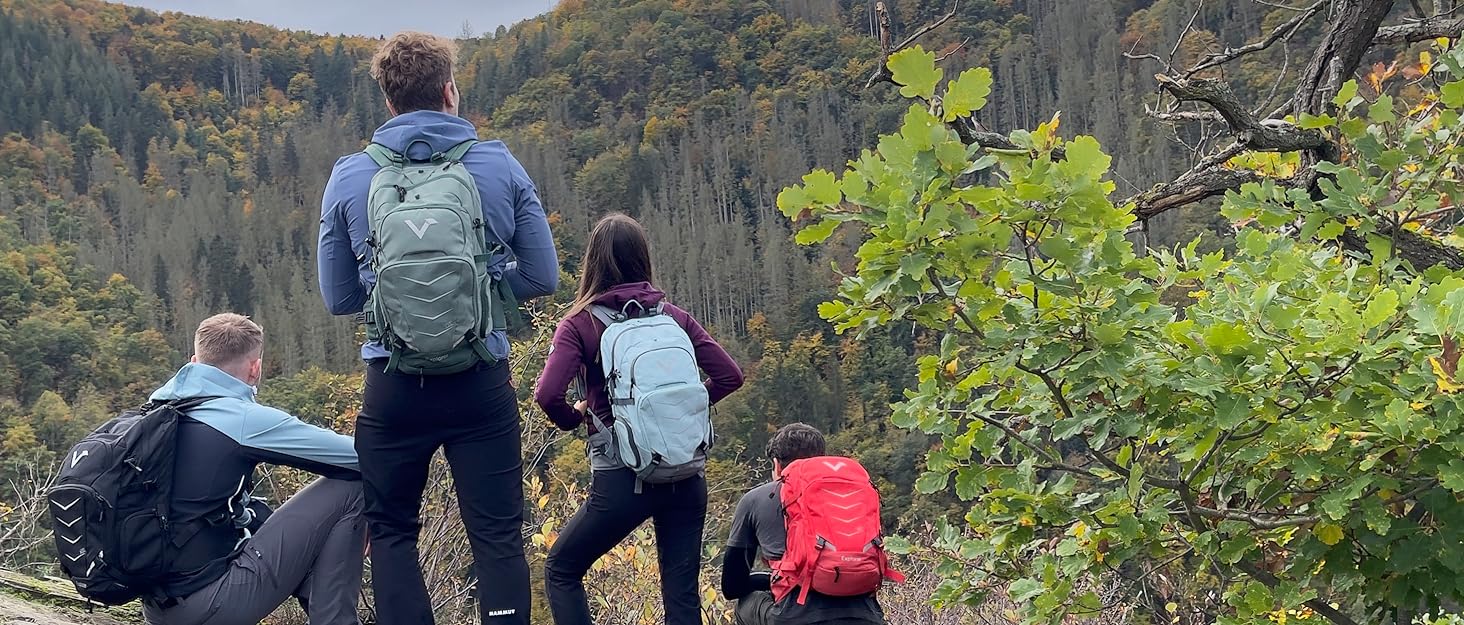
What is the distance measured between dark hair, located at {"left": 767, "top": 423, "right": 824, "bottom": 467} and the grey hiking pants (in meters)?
1.35

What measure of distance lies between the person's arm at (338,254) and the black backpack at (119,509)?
542 millimetres

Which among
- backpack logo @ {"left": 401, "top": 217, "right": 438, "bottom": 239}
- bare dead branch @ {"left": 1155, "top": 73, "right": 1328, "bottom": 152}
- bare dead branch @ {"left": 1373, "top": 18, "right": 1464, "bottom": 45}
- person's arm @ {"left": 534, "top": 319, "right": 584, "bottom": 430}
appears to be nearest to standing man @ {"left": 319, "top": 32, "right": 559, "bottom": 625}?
backpack logo @ {"left": 401, "top": 217, "right": 438, "bottom": 239}

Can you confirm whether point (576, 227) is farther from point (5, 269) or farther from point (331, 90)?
point (331, 90)

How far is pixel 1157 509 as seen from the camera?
97.3 inches

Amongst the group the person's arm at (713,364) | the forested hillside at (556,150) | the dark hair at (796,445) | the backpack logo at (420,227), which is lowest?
the forested hillside at (556,150)

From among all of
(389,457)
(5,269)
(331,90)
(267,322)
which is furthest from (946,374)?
(331,90)

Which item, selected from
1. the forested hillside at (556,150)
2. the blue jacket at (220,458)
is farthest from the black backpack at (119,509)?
the forested hillside at (556,150)

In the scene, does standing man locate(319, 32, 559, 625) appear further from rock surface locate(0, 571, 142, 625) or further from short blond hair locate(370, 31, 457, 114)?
Answer: rock surface locate(0, 571, 142, 625)

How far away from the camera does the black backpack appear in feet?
8.89

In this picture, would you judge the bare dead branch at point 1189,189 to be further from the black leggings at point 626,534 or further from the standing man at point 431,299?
the standing man at point 431,299

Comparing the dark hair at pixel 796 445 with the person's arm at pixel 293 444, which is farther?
the dark hair at pixel 796 445

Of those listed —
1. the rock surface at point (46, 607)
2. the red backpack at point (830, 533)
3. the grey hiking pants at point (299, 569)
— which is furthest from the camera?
the red backpack at point (830, 533)

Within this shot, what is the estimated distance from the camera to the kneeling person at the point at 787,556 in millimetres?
3494

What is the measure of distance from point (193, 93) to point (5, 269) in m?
63.7
